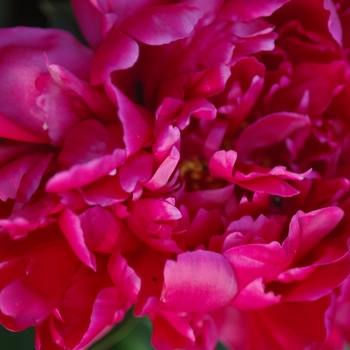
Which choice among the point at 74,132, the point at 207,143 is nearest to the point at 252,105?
the point at 207,143

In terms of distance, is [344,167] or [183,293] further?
[344,167]

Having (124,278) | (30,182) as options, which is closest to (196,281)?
(124,278)

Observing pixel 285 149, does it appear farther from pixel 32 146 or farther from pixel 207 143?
pixel 32 146

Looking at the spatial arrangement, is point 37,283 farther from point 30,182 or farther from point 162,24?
point 162,24

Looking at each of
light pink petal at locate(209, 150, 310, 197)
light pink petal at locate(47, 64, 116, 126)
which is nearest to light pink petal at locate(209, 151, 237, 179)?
light pink petal at locate(209, 150, 310, 197)

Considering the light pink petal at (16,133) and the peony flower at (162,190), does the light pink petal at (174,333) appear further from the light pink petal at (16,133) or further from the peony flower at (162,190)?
the light pink petal at (16,133)

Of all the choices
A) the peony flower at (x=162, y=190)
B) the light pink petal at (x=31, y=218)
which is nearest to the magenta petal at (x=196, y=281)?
the peony flower at (x=162, y=190)
